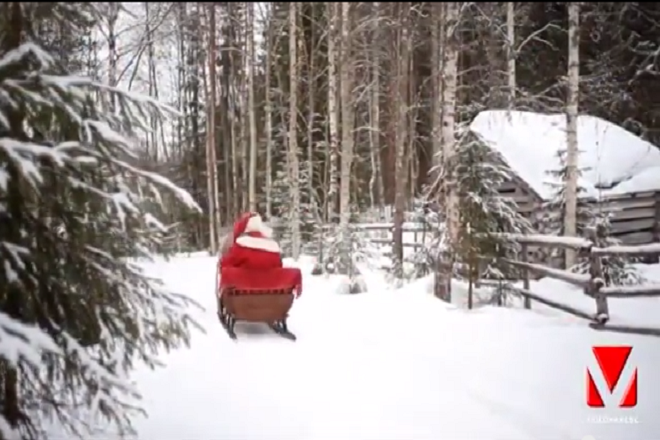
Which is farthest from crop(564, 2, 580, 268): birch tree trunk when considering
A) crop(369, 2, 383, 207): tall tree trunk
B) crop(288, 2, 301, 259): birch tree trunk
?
crop(288, 2, 301, 259): birch tree trunk

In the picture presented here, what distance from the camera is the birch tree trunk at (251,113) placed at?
2514mm

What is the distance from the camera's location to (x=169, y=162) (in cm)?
210

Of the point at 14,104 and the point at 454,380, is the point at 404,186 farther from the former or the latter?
the point at 14,104

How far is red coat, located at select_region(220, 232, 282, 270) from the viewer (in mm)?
3580

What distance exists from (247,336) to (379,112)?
3.52 meters

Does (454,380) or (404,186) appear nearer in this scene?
(454,380)

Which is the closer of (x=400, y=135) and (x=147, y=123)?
(x=147, y=123)

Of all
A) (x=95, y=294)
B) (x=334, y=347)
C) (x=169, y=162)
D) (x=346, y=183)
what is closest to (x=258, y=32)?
(x=169, y=162)

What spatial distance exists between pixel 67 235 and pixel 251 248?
1886 mm

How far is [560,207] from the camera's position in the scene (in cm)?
316

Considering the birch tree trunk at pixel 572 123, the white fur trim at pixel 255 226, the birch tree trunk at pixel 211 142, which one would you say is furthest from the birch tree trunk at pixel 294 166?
the birch tree trunk at pixel 572 123

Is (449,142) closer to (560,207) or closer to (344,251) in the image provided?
(560,207)
